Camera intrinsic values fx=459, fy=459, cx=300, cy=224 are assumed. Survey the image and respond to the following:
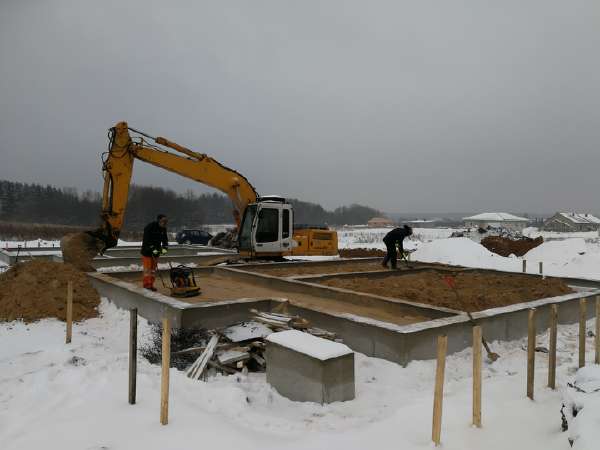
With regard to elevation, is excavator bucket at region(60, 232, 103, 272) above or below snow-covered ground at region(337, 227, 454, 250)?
above

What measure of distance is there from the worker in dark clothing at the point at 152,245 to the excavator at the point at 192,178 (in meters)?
3.36

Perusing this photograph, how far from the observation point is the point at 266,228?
15.1 metres

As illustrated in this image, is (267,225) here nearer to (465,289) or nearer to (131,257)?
(131,257)

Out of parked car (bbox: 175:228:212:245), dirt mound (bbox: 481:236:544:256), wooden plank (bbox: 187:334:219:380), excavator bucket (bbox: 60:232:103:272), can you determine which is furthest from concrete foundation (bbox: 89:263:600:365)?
parked car (bbox: 175:228:212:245)

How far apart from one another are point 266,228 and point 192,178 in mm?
2928

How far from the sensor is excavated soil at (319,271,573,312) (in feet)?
30.4

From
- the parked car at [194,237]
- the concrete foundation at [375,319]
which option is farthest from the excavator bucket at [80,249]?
the parked car at [194,237]

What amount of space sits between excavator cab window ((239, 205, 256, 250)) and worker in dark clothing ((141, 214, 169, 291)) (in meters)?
5.14

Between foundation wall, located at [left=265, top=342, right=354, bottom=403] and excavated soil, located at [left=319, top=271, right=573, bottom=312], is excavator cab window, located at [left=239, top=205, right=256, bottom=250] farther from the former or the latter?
foundation wall, located at [left=265, top=342, right=354, bottom=403]

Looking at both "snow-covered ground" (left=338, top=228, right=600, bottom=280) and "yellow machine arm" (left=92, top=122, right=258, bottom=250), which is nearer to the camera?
"yellow machine arm" (left=92, top=122, right=258, bottom=250)

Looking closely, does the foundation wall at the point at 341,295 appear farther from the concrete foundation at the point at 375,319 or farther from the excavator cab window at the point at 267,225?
the excavator cab window at the point at 267,225

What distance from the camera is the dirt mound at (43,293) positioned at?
8.89 meters

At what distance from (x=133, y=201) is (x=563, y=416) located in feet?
223

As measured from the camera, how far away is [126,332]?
26.7 feet
